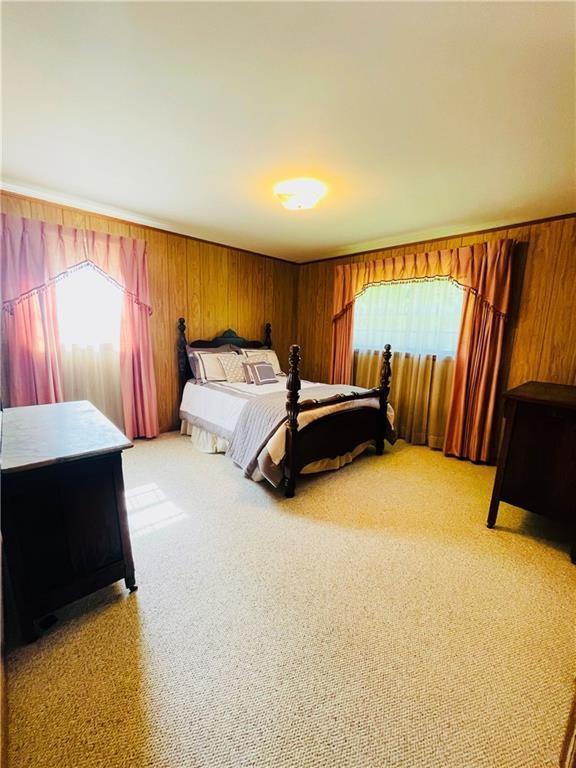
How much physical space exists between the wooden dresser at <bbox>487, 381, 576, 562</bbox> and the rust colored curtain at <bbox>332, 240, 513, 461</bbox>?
1.01 m

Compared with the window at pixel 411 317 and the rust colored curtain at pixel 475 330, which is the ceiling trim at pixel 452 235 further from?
the window at pixel 411 317

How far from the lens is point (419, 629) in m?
1.39

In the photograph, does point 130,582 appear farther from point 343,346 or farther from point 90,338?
point 343,346

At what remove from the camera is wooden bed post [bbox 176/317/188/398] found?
3705 millimetres

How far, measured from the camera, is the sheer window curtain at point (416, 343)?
3398 mm

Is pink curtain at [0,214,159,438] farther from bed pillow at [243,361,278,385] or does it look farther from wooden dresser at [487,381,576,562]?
wooden dresser at [487,381,576,562]

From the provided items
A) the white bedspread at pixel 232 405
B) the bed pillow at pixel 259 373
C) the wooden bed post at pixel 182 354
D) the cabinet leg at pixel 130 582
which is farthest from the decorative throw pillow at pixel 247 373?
the cabinet leg at pixel 130 582

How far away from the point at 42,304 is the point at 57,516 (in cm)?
223

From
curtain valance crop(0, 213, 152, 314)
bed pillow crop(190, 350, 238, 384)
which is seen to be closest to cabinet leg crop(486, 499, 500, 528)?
bed pillow crop(190, 350, 238, 384)

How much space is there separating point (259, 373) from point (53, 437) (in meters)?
2.33

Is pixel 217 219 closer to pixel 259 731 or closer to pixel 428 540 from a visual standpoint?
pixel 428 540

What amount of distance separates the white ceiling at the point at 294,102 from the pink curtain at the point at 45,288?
1.21 feet

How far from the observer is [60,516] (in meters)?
1.29

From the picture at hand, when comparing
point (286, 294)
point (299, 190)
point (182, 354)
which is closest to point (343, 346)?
point (286, 294)
